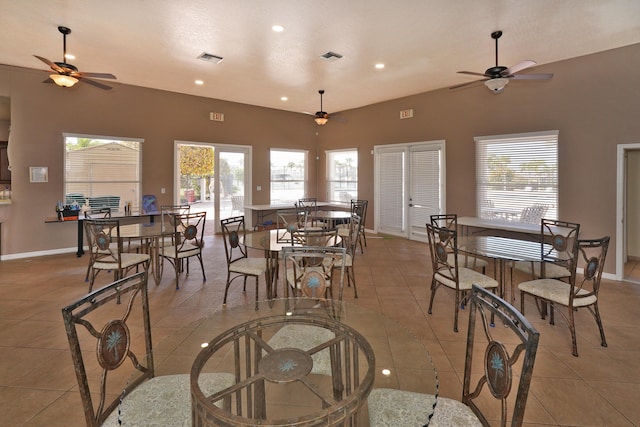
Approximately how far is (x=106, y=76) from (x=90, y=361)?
3406 millimetres

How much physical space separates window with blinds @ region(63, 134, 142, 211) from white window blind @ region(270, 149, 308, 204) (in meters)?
3.21

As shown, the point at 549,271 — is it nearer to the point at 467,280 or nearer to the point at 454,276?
the point at 467,280

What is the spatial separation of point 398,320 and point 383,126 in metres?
5.35

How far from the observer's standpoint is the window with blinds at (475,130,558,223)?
4938 mm

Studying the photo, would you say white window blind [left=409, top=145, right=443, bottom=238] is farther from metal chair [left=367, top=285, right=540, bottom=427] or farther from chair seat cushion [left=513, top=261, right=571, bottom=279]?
metal chair [left=367, top=285, right=540, bottom=427]

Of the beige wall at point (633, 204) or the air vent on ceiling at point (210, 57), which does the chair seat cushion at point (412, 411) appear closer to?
the air vent on ceiling at point (210, 57)

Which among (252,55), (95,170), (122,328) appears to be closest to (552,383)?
(122,328)

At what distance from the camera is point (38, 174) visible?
5422mm

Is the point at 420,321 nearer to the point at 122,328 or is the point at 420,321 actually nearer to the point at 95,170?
the point at 122,328

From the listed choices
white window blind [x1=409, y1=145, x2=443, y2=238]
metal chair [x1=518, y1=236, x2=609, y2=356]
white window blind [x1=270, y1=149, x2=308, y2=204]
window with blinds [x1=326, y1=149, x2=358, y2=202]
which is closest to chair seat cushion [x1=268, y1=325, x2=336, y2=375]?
metal chair [x1=518, y1=236, x2=609, y2=356]

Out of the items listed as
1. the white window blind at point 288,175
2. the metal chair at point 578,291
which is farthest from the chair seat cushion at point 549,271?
the white window blind at point 288,175

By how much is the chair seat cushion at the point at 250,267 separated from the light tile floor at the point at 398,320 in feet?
1.34

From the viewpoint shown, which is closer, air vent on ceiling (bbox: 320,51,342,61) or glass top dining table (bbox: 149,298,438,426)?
glass top dining table (bbox: 149,298,438,426)

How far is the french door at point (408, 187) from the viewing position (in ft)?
21.3
